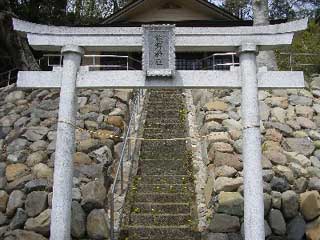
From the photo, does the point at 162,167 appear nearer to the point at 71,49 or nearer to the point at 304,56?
the point at 71,49

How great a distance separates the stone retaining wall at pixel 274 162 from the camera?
861cm

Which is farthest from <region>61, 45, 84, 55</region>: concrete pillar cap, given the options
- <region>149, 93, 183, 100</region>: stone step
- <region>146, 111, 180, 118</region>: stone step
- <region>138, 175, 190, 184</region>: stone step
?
<region>149, 93, 183, 100</region>: stone step

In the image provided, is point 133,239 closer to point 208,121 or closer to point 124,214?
point 124,214

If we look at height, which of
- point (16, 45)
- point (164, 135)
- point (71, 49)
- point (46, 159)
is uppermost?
point (16, 45)

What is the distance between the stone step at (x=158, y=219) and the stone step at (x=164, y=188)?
0.86m

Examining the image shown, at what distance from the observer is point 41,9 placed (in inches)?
854

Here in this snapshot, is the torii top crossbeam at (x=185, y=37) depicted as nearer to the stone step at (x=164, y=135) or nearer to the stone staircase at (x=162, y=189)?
the stone staircase at (x=162, y=189)

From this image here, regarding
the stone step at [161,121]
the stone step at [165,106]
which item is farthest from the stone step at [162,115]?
the stone step at [165,106]

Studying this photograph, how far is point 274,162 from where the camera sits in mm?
9914

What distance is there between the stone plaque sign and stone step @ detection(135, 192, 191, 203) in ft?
10.5

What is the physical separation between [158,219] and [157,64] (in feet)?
10.1

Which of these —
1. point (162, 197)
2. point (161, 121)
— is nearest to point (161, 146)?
point (161, 121)

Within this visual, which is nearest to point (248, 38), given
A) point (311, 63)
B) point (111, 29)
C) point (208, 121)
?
point (111, 29)

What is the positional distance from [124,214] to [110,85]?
2910 millimetres
